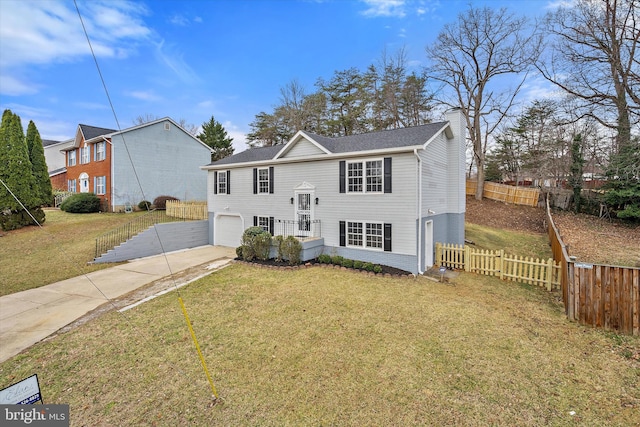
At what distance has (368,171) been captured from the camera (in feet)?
40.1

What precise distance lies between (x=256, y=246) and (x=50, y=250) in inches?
421

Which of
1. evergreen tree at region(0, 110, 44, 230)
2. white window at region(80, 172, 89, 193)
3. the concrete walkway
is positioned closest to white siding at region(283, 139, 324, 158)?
the concrete walkway

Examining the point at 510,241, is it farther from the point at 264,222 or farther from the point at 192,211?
the point at 192,211

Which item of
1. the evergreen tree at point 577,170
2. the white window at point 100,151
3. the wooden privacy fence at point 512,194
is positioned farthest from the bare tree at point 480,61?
the white window at point 100,151

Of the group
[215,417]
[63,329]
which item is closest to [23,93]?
[63,329]

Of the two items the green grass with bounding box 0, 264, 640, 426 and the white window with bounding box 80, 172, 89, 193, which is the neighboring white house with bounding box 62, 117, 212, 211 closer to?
the white window with bounding box 80, 172, 89, 193

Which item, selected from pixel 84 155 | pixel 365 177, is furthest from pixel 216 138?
pixel 365 177

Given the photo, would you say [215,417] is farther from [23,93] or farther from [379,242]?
[379,242]

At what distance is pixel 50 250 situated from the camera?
14.3 m

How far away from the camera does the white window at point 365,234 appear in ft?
39.3

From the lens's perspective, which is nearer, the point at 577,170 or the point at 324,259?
the point at 324,259

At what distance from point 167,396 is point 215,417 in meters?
1.06

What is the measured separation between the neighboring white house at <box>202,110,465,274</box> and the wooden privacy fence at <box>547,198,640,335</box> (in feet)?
16.2

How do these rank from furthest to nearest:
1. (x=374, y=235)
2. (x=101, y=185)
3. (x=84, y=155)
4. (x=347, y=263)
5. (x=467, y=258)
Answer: (x=84, y=155), (x=101, y=185), (x=374, y=235), (x=347, y=263), (x=467, y=258)
